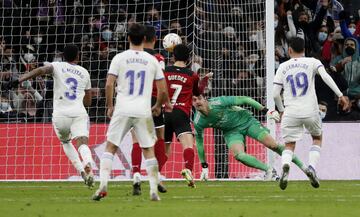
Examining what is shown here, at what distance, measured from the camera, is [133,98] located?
13.1 metres

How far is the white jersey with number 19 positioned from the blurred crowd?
10099 mm

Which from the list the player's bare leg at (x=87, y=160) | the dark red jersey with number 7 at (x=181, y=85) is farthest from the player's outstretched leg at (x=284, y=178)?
the player's bare leg at (x=87, y=160)

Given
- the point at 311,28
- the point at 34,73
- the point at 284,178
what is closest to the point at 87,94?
the point at 34,73

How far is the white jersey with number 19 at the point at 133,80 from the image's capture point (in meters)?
13.1

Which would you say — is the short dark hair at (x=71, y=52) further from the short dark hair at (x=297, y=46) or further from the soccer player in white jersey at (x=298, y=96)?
the short dark hair at (x=297, y=46)

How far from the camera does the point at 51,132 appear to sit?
888 inches

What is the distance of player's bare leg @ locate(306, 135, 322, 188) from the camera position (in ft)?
52.5

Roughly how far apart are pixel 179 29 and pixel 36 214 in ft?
44.5

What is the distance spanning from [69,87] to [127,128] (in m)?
4.03

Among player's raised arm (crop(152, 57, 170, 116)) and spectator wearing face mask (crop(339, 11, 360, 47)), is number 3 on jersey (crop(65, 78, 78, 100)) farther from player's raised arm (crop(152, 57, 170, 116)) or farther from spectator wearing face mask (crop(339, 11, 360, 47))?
spectator wearing face mask (crop(339, 11, 360, 47))

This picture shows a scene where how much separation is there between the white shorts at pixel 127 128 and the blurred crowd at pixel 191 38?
33.3ft

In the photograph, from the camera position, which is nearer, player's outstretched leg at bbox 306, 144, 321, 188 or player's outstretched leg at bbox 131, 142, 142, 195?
player's outstretched leg at bbox 131, 142, 142, 195

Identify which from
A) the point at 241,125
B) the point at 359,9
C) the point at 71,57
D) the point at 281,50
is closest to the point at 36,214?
the point at 71,57

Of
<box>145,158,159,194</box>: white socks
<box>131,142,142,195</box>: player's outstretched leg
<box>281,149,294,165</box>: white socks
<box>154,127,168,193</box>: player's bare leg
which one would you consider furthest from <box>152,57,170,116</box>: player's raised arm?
<box>281,149,294,165</box>: white socks
